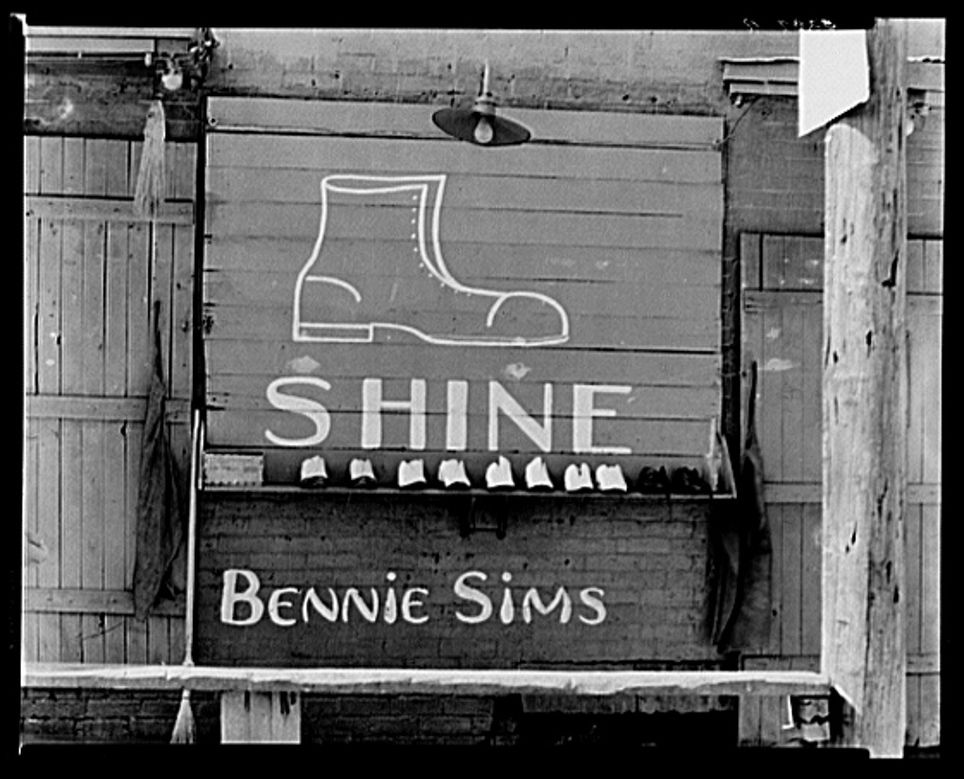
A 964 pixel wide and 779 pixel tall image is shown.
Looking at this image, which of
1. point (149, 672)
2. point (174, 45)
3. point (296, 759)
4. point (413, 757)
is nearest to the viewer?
point (149, 672)

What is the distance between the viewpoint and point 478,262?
182 inches

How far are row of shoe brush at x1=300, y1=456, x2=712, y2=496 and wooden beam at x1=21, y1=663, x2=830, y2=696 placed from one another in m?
1.28

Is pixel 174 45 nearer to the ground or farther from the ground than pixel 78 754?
farther from the ground

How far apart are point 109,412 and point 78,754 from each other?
127 cm

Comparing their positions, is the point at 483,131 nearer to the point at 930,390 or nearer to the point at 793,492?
the point at 793,492

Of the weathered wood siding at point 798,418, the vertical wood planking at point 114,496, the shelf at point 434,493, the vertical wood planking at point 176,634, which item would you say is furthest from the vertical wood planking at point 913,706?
the vertical wood planking at point 114,496

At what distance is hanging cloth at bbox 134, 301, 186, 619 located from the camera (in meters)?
4.57

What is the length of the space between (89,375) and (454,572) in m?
1.52

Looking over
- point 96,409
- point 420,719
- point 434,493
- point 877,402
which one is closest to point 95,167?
point 96,409

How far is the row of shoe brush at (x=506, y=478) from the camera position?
Result: 4508 millimetres

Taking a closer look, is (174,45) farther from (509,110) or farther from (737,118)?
(737,118)

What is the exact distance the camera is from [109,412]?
4.60m

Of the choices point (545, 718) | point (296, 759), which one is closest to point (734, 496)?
point (545, 718)

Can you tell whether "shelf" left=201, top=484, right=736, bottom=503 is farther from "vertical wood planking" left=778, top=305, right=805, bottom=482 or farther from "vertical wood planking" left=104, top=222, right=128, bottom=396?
"vertical wood planking" left=104, top=222, right=128, bottom=396
